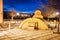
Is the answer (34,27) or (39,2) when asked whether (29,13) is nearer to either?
(39,2)

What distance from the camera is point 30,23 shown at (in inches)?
539

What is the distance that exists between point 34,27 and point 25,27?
0.98 metres

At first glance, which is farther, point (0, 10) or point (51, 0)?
point (51, 0)

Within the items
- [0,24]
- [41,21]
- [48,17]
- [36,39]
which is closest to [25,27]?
[41,21]

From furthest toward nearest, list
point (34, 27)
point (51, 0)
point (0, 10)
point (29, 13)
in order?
point (29, 13), point (51, 0), point (0, 10), point (34, 27)

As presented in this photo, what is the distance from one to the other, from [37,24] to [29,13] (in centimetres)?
1447

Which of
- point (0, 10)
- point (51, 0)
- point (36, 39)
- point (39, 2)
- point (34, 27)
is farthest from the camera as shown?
point (39, 2)

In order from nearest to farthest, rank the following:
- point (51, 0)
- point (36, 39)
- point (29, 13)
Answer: point (36, 39), point (51, 0), point (29, 13)

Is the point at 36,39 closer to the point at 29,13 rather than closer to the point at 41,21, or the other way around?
the point at 41,21

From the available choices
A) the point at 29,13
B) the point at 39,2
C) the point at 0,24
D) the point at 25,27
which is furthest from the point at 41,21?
the point at 29,13

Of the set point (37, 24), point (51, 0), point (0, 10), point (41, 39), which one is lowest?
point (41, 39)

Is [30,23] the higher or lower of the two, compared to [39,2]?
lower

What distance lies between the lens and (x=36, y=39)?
8.39m

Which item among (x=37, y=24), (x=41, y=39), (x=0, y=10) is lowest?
(x=41, y=39)
